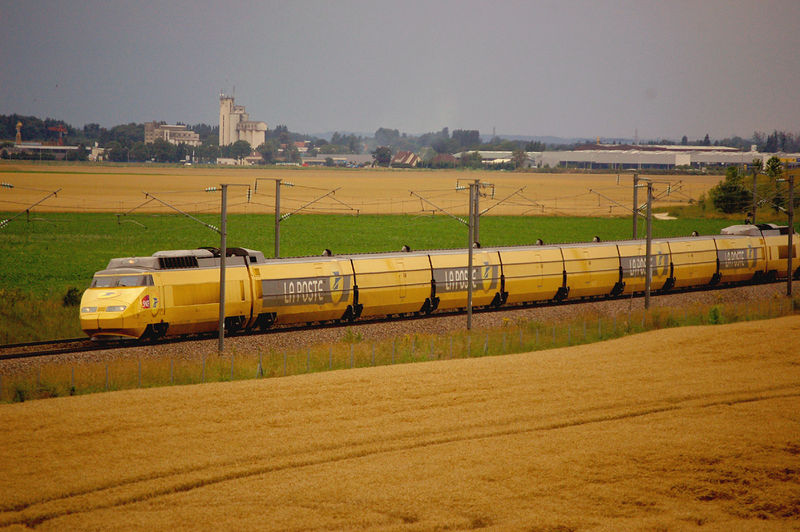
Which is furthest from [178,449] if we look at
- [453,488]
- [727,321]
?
[727,321]

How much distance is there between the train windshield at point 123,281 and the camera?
38.9m

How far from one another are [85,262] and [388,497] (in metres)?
61.1

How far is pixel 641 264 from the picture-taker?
61281 millimetres

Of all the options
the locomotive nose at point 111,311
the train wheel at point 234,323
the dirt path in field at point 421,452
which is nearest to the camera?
the dirt path in field at point 421,452

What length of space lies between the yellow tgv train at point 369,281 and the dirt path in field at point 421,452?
26.2ft

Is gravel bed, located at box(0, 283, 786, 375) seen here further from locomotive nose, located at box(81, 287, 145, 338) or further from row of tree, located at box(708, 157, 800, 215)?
row of tree, located at box(708, 157, 800, 215)

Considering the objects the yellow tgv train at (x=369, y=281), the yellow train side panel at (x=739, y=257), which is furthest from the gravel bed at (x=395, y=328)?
the yellow train side panel at (x=739, y=257)

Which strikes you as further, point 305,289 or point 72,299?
point 72,299

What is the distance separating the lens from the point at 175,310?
4019 centimetres

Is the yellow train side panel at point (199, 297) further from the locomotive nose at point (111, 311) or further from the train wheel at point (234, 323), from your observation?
the locomotive nose at point (111, 311)

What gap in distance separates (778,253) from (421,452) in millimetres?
54189

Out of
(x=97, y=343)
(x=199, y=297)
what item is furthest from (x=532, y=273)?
(x=97, y=343)

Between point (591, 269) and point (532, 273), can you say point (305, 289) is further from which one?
point (591, 269)

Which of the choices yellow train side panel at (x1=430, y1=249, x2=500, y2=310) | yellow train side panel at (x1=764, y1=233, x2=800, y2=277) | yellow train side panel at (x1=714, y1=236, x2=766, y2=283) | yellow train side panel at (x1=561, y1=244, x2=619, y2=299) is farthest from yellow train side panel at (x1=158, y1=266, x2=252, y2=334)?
yellow train side panel at (x1=764, y1=233, x2=800, y2=277)
